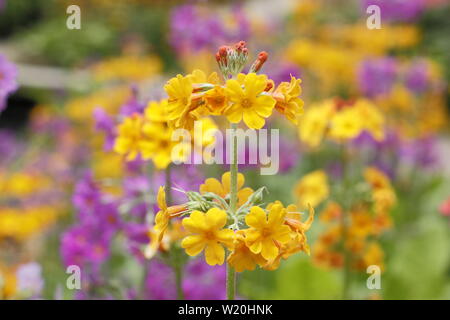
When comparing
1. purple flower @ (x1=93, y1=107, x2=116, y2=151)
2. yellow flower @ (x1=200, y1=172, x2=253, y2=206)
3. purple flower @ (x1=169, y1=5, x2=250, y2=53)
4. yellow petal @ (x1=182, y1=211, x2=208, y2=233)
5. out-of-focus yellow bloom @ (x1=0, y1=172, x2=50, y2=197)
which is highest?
purple flower @ (x1=169, y1=5, x2=250, y2=53)

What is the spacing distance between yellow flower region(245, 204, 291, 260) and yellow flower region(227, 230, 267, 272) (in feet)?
0.06

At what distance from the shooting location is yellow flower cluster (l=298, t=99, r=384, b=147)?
166 cm

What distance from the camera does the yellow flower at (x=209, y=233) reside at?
2.94 feet

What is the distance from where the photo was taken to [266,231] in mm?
913

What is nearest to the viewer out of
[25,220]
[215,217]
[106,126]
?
[215,217]

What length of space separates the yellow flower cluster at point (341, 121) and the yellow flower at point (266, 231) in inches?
30.5

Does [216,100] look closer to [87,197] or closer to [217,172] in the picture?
[87,197]

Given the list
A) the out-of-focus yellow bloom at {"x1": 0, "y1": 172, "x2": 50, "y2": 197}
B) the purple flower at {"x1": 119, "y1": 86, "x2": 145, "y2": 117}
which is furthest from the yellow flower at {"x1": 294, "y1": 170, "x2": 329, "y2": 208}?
the out-of-focus yellow bloom at {"x1": 0, "y1": 172, "x2": 50, "y2": 197}

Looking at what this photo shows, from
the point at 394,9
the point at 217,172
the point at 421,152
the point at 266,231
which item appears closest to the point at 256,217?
the point at 266,231

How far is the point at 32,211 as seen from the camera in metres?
3.07

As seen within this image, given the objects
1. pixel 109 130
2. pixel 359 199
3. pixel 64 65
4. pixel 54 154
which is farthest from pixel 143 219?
Answer: pixel 64 65

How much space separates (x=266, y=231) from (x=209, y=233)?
86mm

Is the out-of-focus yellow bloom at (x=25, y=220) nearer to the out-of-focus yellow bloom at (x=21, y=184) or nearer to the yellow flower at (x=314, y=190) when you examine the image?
the out-of-focus yellow bloom at (x=21, y=184)

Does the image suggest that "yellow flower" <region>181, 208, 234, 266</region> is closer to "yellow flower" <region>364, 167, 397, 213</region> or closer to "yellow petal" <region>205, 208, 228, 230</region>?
"yellow petal" <region>205, 208, 228, 230</region>
